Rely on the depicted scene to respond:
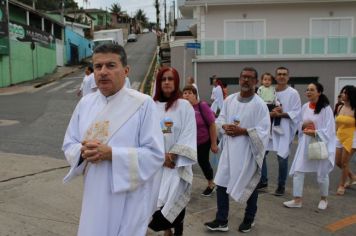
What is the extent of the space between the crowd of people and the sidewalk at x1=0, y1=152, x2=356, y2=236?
8.8 inches

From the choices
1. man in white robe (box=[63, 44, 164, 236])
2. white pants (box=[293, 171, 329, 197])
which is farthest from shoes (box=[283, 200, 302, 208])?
man in white robe (box=[63, 44, 164, 236])

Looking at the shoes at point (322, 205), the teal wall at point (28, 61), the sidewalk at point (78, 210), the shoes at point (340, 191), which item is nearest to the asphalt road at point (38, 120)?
the sidewalk at point (78, 210)

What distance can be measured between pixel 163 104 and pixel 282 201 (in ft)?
9.15

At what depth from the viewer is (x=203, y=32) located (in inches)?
1003

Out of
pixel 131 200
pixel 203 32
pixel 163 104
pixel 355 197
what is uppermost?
pixel 203 32

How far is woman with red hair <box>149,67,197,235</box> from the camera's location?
461 cm

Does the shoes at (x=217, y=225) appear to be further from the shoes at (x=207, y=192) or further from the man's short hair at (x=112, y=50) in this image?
the man's short hair at (x=112, y=50)

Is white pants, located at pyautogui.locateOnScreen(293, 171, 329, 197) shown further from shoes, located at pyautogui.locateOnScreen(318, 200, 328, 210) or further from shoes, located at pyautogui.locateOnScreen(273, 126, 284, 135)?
shoes, located at pyautogui.locateOnScreen(273, 126, 284, 135)

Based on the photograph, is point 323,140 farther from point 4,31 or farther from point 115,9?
point 115,9

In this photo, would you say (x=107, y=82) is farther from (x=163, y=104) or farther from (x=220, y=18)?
(x=220, y=18)

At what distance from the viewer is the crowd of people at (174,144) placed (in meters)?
2.97

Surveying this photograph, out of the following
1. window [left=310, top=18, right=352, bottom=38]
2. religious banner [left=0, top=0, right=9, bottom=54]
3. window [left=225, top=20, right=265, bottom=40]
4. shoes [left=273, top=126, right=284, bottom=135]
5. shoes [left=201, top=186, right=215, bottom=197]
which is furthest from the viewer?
religious banner [left=0, top=0, right=9, bottom=54]

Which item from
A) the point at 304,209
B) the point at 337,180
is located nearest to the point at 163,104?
the point at 304,209

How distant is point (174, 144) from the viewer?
4.67 meters
